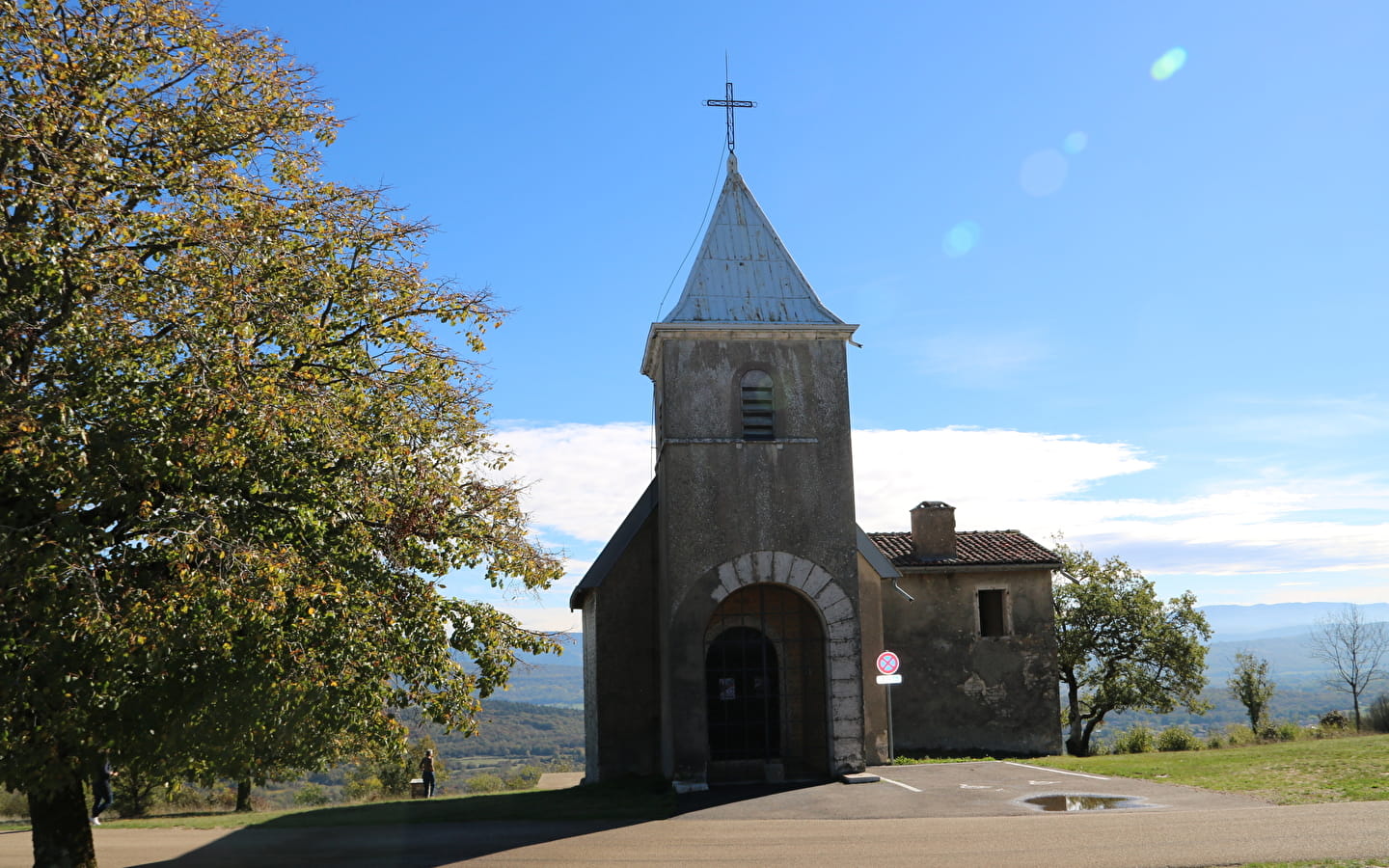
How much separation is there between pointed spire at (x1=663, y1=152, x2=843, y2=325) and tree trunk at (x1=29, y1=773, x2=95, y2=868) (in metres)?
12.7

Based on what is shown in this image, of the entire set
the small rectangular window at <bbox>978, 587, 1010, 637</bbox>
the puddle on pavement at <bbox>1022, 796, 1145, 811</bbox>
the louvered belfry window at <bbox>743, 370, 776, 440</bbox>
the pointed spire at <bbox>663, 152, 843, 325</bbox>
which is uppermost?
the pointed spire at <bbox>663, 152, 843, 325</bbox>

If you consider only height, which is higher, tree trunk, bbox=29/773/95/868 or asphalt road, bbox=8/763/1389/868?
tree trunk, bbox=29/773/95/868

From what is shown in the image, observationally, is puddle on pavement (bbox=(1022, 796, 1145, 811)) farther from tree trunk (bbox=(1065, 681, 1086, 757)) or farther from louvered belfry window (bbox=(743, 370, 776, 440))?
tree trunk (bbox=(1065, 681, 1086, 757))

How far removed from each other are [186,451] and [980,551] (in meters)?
22.5

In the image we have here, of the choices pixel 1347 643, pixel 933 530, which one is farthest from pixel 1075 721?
pixel 1347 643

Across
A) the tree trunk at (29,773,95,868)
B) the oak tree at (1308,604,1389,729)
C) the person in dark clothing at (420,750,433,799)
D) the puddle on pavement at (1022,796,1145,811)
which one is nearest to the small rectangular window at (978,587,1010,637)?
the puddle on pavement at (1022,796,1145,811)

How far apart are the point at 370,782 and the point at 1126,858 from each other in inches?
1198

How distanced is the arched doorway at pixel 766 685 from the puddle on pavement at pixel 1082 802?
5.86m

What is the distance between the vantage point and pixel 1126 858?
1148 cm

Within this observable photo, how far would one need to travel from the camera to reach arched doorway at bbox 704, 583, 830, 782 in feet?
70.6

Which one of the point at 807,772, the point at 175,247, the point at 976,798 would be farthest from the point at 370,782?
the point at 175,247

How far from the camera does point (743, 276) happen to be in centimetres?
2192

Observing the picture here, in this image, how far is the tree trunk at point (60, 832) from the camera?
38.3 ft

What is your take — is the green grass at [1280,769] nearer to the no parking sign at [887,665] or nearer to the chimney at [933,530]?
the no parking sign at [887,665]
